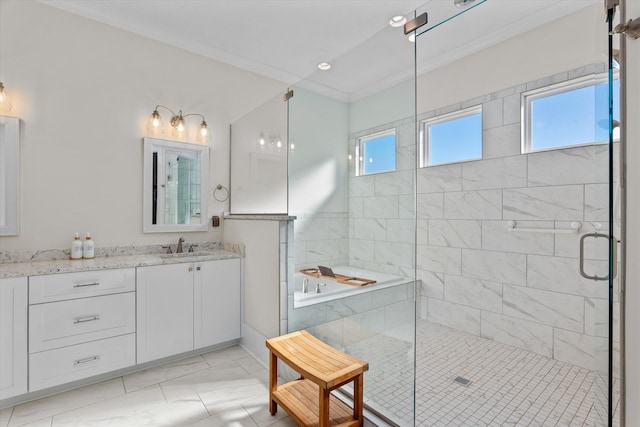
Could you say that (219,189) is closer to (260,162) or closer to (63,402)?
(260,162)

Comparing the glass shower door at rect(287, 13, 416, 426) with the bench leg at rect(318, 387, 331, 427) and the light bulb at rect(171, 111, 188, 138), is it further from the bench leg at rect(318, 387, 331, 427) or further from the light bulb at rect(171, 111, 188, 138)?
the light bulb at rect(171, 111, 188, 138)

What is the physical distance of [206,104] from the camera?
309cm

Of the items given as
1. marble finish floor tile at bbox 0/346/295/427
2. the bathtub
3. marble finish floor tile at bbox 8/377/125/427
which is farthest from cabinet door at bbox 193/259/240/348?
the bathtub

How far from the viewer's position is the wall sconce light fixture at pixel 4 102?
2.16 metres

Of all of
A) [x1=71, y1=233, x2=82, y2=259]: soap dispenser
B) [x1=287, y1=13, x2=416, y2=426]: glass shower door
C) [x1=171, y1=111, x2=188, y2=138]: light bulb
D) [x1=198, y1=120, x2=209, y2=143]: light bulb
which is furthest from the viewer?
[x1=198, y1=120, x2=209, y2=143]: light bulb

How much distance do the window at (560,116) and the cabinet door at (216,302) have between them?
2.70 meters

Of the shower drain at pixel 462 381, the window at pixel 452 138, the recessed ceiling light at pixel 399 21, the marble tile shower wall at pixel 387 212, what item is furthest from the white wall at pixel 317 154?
the shower drain at pixel 462 381

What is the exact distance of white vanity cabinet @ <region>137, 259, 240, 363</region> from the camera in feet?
7.39

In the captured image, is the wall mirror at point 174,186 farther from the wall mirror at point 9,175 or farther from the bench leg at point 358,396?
the bench leg at point 358,396

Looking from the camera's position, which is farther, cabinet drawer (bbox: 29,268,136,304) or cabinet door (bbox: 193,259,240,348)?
cabinet door (bbox: 193,259,240,348)

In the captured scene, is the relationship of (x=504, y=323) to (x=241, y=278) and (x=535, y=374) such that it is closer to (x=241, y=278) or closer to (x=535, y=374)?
(x=535, y=374)

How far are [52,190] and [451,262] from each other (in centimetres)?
345

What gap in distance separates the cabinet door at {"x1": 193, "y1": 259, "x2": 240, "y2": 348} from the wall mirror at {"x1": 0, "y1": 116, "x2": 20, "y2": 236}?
129 cm
